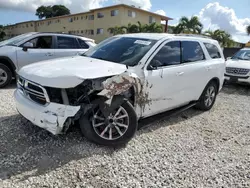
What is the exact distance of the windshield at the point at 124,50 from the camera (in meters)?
3.85

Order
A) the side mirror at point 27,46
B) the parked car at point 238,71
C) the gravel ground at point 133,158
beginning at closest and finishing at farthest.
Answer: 1. the gravel ground at point 133,158
2. the side mirror at point 27,46
3. the parked car at point 238,71

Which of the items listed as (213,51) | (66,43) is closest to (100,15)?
(66,43)

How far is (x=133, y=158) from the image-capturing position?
322 centimetres

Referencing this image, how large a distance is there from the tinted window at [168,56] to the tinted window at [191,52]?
7.1 inches

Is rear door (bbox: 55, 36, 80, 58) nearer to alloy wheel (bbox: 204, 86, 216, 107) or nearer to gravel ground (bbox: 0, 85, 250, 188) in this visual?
gravel ground (bbox: 0, 85, 250, 188)

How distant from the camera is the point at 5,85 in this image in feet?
22.2

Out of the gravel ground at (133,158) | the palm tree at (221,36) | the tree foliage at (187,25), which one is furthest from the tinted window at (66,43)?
the palm tree at (221,36)

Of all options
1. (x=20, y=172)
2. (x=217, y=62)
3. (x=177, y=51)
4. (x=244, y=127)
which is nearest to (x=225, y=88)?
(x=217, y=62)

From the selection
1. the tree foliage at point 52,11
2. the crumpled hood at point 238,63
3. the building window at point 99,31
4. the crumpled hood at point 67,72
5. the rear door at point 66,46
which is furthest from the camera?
the tree foliage at point 52,11

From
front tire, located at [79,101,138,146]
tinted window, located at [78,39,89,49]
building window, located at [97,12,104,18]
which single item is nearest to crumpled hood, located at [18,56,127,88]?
front tire, located at [79,101,138,146]

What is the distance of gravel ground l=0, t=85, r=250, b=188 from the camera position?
274 centimetres

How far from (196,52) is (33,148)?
3.76 meters

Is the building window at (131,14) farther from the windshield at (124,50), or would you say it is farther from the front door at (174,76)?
the windshield at (124,50)

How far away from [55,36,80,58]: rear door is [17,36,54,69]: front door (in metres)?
0.22
